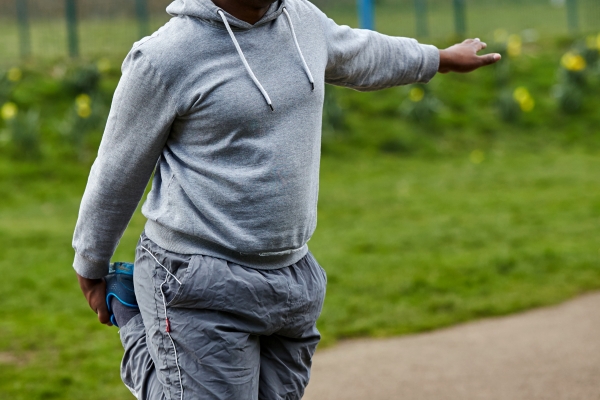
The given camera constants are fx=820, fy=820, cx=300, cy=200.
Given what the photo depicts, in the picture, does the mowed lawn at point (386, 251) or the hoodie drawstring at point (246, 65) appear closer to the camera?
the hoodie drawstring at point (246, 65)

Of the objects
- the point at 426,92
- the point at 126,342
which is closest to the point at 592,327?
the point at 126,342

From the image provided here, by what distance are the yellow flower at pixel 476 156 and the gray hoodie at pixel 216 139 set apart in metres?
7.46

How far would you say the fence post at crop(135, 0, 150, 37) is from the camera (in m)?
11.9

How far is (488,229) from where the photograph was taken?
258 inches

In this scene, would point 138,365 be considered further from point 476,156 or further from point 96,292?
point 476,156

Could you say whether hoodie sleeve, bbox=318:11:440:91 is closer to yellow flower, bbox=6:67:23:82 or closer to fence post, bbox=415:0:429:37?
yellow flower, bbox=6:67:23:82

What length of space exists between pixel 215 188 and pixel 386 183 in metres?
6.57

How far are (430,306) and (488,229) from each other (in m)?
1.71

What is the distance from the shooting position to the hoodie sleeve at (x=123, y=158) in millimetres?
1788

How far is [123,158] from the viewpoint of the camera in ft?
6.14

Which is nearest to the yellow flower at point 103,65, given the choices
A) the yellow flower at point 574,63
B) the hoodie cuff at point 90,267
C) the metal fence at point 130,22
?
the metal fence at point 130,22

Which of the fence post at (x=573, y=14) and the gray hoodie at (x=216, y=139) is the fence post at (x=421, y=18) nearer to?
the fence post at (x=573, y=14)

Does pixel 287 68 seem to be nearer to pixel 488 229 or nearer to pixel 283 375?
pixel 283 375

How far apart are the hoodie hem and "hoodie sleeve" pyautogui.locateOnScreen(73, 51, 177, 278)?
0.33 ft
